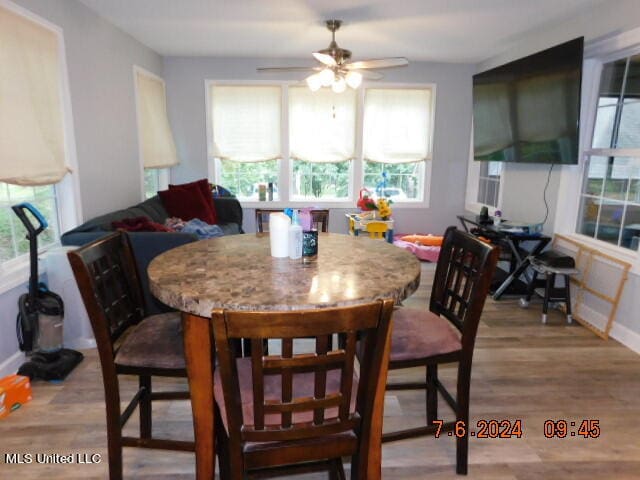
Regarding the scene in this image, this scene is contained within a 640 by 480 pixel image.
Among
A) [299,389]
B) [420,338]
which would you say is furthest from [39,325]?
[420,338]

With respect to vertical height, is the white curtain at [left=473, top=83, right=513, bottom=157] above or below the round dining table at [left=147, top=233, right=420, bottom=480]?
above

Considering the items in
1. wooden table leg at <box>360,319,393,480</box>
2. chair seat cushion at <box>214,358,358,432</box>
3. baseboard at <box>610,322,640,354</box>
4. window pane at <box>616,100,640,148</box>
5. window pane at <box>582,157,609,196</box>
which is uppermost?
window pane at <box>616,100,640,148</box>

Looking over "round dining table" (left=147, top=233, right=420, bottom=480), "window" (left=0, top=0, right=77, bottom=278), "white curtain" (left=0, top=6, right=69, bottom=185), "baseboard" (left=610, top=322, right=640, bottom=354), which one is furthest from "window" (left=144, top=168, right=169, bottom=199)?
"baseboard" (left=610, top=322, right=640, bottom=354)

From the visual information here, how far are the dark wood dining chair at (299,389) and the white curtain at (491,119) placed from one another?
3646 mm

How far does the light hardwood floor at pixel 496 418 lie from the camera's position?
1.74m

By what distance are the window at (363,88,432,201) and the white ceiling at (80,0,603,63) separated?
1.96ft

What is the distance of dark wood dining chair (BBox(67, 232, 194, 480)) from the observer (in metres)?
1.35

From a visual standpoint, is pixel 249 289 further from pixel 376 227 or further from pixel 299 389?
pixel 376 227

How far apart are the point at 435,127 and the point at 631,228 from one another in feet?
9.12

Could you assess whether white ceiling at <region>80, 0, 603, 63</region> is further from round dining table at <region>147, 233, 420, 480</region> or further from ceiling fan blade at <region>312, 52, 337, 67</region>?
round dining table at <region>147, 233, 420, 480</region>

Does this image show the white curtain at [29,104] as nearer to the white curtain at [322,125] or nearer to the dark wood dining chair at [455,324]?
the dark wood dining chair at [455,324]

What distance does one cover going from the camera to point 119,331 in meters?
1.49

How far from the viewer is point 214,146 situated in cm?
519

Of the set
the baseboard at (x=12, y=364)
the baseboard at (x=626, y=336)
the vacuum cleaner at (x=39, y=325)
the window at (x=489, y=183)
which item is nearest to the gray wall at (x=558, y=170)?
the baseboard at (x=626, y=336)
